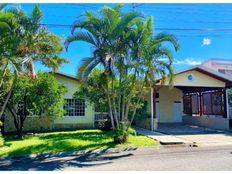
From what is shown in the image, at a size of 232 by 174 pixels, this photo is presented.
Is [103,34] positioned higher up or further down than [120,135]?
higher up

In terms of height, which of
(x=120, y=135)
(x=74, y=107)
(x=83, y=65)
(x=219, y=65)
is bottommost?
(x=120, y=135)

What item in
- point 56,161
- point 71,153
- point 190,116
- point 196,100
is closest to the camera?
point 56,161

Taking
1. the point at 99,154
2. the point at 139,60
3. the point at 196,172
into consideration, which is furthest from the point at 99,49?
the point at 196,172

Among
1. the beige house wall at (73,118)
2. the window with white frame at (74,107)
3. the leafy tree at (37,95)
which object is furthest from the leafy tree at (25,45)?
the window with white frame at (74,107)

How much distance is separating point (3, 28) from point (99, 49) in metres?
4.30

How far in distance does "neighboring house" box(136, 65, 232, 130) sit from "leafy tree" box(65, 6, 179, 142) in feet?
18.2

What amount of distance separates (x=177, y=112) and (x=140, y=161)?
1814 cm

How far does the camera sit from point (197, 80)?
69.5 feet

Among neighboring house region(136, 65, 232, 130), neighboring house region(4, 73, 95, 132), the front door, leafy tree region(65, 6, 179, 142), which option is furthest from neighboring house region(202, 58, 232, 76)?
leafy tree region(65, 6, 179, 142)

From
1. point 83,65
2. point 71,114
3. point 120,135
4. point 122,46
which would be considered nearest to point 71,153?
point 120,135

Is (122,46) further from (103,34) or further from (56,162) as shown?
(56,162)

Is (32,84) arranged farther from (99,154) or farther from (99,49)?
(99,154)

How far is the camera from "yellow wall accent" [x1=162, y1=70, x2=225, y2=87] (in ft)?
67.8

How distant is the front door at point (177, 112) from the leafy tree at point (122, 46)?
1433 centimetres
